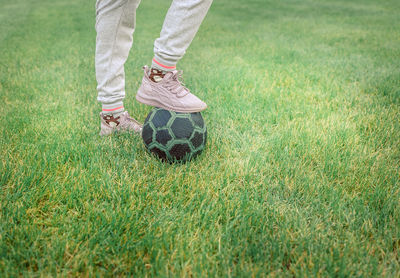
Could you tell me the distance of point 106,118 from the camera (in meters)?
2.53

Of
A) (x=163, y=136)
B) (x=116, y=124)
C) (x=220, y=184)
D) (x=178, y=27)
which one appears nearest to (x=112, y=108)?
(x=116, y=124)

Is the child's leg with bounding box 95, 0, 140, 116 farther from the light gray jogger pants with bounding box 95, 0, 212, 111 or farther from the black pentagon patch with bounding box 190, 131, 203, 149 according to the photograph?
the black pentagon patch with bounding box 190, 131, 203, 149

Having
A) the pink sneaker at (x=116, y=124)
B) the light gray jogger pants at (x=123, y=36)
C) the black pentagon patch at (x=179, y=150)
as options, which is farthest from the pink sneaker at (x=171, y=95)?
the pink sneaker at (x=116, y=124)

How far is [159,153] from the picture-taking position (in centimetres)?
216

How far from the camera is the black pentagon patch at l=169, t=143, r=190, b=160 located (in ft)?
6.94

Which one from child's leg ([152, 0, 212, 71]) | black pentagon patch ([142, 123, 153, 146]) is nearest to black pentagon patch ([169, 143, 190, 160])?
black pentagon patch ([142, 123, 153, 146])

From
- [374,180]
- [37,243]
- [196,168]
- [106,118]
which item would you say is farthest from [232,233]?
[106,118]

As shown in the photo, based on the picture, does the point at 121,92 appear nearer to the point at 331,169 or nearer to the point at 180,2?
the point at 180,2

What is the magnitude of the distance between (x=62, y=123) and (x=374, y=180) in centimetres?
266

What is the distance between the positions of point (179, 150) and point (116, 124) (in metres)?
0.76

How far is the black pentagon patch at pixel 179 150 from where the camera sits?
6.94ft

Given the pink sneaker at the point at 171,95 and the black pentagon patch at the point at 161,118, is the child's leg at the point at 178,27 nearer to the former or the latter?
the pink sneaker at the point at 171,95

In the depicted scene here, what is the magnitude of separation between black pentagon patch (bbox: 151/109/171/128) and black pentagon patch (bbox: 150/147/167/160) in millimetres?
176

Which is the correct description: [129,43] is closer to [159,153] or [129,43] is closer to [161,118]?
[161,118]
